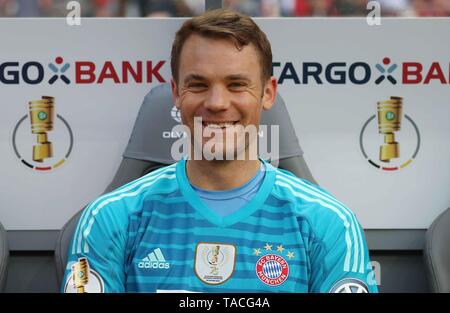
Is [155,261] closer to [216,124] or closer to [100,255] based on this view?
[100,255]

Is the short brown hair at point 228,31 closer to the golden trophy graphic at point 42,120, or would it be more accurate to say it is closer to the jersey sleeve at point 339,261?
the jersey sleeve at point 339,261

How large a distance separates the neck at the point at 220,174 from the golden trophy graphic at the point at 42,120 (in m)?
0.84

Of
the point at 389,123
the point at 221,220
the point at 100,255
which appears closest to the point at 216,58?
the point at 221,220

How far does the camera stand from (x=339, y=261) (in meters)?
1.08

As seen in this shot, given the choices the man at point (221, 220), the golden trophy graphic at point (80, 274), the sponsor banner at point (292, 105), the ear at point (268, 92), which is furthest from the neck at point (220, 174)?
the sponsor banner at point (292, 105)

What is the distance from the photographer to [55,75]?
1.86m

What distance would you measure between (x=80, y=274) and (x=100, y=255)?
0.04 metres

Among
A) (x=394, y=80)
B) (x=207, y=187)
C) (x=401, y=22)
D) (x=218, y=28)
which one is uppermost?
(x=401, y=22)

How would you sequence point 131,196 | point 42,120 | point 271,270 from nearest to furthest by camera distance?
point 271,270 < point 131,196 < point 42,120
